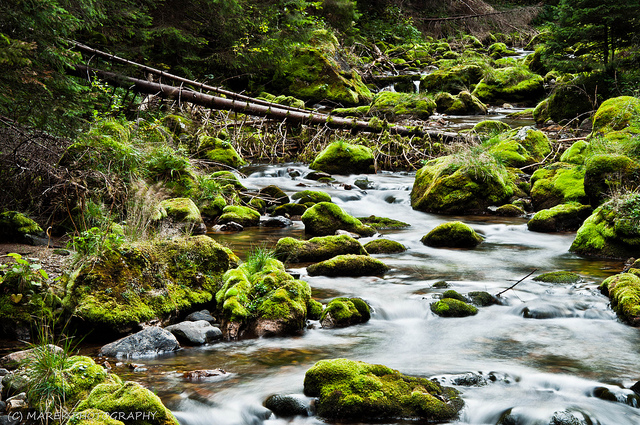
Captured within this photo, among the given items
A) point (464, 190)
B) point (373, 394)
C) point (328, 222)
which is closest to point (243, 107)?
point (328, 222)

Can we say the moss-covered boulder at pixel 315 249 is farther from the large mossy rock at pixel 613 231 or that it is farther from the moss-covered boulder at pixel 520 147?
the moss-covered boulder at pixel 520 147

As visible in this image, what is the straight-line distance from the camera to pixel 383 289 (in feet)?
23.4

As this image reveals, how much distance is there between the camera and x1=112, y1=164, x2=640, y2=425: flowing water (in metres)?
4.27

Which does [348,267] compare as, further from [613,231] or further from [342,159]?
[342,159]

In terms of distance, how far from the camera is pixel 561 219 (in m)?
10.4

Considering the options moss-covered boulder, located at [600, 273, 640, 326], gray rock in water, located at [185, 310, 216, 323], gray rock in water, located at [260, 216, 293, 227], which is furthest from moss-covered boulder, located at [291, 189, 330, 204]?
moss-covered boulder, located at [600, 273, 640, 326]

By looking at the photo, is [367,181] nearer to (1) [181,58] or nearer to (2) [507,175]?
(2) [507,175]

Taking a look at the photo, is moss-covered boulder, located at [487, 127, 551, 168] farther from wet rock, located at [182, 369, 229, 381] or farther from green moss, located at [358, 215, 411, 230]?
wet rock, located at [182, 369, 229, 381]

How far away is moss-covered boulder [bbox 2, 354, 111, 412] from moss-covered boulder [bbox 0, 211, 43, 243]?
3787 mm

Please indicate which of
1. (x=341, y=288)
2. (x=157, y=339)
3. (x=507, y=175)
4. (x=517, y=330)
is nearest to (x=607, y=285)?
(x=517, y=330)

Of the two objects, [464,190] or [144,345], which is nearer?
[144,345]

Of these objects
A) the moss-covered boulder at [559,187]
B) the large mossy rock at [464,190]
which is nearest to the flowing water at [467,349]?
the moss-covered boulder at [559,187]

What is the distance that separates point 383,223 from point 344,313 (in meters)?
5.31

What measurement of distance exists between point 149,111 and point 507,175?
29.3ft
